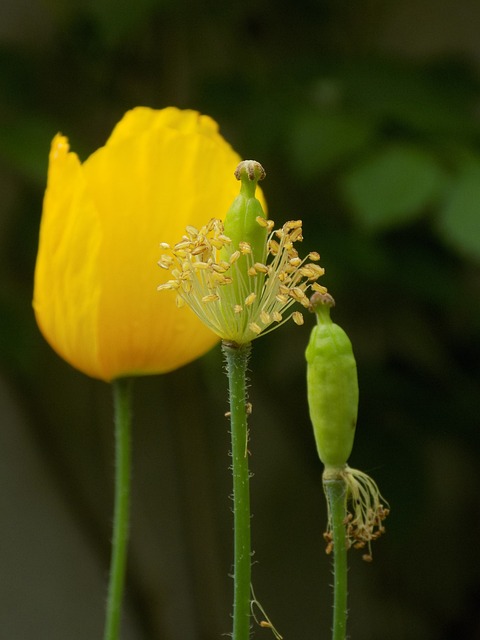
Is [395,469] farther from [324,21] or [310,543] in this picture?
[324,21]

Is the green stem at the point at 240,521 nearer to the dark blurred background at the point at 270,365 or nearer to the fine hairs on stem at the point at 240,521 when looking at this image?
the fine hairs on stem at the point at 240,521

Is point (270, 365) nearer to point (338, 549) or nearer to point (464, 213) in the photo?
point (464, 213)

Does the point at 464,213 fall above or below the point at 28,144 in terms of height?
below

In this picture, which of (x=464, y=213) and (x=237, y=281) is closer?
(x=237, y=281)

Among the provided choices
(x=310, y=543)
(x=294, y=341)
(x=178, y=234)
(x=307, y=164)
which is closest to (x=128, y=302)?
(x=178, y=234)

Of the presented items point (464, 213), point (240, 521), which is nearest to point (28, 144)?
point (464, 213)

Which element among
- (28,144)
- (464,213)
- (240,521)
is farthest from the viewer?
(28,144)

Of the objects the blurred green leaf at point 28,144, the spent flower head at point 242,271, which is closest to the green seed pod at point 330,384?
the spent flower head at point 242,271
